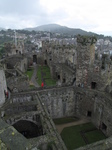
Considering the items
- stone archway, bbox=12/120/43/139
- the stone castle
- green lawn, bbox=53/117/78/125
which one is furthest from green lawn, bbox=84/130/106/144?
stone archway, bbox=12/120/43/139

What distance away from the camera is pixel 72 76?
22.7 m

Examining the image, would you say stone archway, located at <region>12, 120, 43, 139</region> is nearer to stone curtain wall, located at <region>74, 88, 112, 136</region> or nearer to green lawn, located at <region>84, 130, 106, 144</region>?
green lawn, located at <region>84, 130, 106, 144</region>

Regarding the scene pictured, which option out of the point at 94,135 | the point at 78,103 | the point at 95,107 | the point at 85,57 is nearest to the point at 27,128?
the point at 94,135

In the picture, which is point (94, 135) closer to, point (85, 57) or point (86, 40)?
point (85, 57)

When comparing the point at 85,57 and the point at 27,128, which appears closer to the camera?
the point at 27,128

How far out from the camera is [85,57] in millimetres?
17422

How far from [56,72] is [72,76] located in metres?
9.00

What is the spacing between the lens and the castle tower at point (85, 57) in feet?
56.1

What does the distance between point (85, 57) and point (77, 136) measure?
9.62 meters

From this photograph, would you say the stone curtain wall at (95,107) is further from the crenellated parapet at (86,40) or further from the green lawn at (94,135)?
the crenellated parapet at (86,40)

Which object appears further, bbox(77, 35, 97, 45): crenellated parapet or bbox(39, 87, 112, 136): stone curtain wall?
bbox(77, 35, 97, 45): crenellated parapet

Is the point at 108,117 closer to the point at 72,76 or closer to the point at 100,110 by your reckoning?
the point at 100,110

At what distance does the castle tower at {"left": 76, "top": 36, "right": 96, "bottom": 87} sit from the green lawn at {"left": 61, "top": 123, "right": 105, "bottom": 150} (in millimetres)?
5597

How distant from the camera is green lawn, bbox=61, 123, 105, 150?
14509 millimetres
